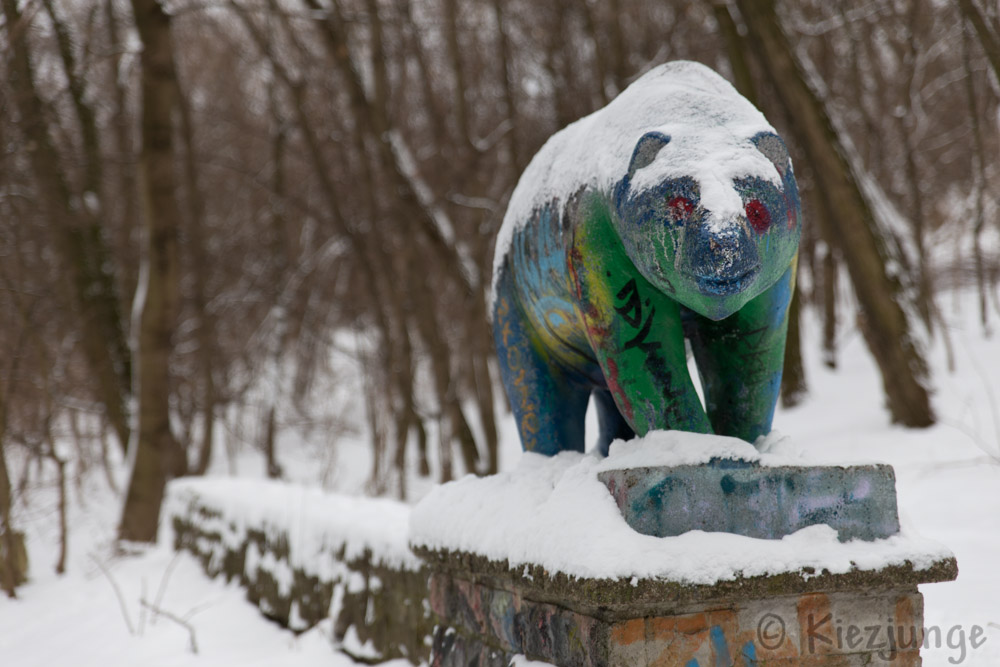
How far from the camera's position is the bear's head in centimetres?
203

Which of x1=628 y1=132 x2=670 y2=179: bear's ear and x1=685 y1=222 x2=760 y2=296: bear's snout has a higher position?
x1=628 y1=132 x2=670 y2=179: bear's ear

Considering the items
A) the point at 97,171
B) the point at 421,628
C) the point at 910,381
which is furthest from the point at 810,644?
the point at 97,171

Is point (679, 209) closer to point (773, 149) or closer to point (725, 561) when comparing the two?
point (773, 149)

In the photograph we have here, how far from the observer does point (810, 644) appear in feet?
7.11

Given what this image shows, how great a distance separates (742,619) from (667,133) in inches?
47.8

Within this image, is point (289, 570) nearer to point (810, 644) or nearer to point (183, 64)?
point (810, 644)

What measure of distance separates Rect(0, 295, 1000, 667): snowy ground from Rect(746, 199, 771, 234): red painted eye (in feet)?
2.78

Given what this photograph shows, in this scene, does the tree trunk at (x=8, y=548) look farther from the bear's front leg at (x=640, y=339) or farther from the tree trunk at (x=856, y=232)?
the tree trunk at (x=856, y=232)

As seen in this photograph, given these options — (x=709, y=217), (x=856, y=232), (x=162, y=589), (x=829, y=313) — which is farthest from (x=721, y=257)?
(x=829, y=313)

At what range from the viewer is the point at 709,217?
2.03 metres

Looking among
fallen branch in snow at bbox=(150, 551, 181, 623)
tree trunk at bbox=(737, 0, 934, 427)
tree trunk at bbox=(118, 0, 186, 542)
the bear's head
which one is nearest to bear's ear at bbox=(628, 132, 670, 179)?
the bear's head

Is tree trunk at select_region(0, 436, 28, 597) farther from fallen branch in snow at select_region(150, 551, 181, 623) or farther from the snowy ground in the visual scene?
fallen branch in snow at select_region(150, 551, 181, 623)

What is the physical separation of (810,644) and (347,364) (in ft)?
70.2

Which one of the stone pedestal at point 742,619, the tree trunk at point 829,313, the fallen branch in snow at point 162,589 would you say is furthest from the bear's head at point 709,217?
the tree trunk at point 829,313
